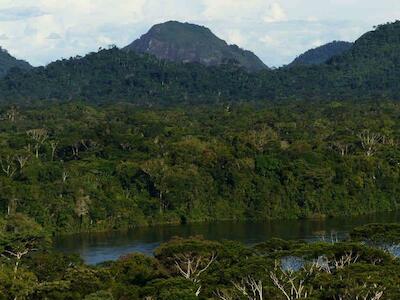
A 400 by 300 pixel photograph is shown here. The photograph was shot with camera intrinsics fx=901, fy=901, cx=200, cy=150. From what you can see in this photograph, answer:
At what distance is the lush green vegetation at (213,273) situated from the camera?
2789 cm

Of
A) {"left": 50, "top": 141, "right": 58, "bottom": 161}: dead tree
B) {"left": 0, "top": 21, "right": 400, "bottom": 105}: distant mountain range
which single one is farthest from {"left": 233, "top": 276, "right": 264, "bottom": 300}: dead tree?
{"left": 0, "top": 21, "right": 400, "bottom": 105}: distant mountain range

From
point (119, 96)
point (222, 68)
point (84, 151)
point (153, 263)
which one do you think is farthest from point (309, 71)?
point (153, 263)

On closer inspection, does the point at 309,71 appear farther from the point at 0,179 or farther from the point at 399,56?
the point at 0,179

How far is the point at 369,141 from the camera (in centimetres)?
7950

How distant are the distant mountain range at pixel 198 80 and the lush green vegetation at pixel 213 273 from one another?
3917 inches

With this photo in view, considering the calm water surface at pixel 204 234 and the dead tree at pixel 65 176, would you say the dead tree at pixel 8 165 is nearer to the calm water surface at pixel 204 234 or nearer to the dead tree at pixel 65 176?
A: the dead tree at pixel 65 176

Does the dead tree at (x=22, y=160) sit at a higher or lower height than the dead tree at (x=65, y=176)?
higher

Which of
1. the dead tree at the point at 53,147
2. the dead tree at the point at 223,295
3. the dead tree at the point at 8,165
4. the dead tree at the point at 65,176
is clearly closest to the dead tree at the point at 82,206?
the dead tree at the point at 65,176

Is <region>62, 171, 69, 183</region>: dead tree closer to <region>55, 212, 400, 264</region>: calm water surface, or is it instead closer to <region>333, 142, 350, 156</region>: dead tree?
<region>55, 212, 400, 264</region>: calm water surface

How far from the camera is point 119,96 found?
149 m

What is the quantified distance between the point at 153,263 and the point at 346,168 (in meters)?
39.0

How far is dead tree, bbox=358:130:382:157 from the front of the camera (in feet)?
255

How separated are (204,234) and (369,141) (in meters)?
25.9

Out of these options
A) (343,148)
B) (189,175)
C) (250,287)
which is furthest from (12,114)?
(250,287)
